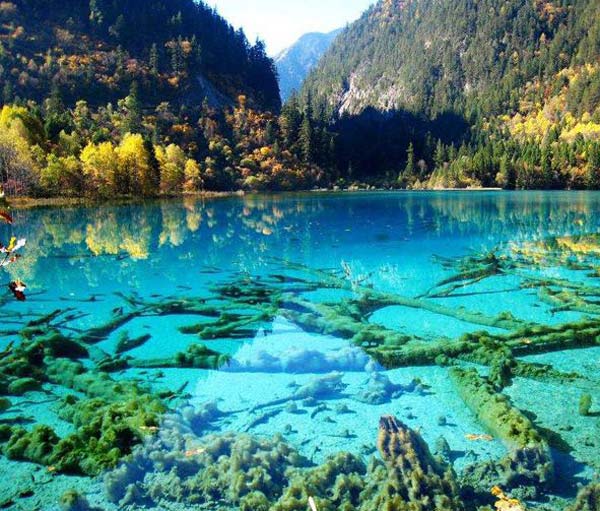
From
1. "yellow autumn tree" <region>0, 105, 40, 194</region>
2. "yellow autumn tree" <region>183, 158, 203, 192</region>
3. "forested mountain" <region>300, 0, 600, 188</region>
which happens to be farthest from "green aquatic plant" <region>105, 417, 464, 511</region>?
"forested mountain" <region>300, 0, 600, 188</region>

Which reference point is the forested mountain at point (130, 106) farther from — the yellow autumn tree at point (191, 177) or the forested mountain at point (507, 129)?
the forested mountain at point (507, 129)

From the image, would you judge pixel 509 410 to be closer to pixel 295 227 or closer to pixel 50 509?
pixel 50 509

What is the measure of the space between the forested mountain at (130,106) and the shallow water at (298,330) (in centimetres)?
3303

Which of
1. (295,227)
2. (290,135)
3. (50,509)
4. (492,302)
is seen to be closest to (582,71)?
(290,135)

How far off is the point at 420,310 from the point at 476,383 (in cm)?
523

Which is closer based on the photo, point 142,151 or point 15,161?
point 15,161

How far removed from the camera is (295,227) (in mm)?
34250

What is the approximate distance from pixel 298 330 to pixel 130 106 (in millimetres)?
87871

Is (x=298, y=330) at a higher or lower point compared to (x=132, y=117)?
lower

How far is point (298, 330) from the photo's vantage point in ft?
38.5

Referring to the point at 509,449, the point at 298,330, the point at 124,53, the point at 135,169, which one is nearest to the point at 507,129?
the point at 124,53

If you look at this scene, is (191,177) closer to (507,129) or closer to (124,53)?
(124,53)

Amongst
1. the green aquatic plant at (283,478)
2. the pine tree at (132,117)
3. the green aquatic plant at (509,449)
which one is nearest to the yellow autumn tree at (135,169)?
the pine tree at (132,117)

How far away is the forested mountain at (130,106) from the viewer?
2339 inches
